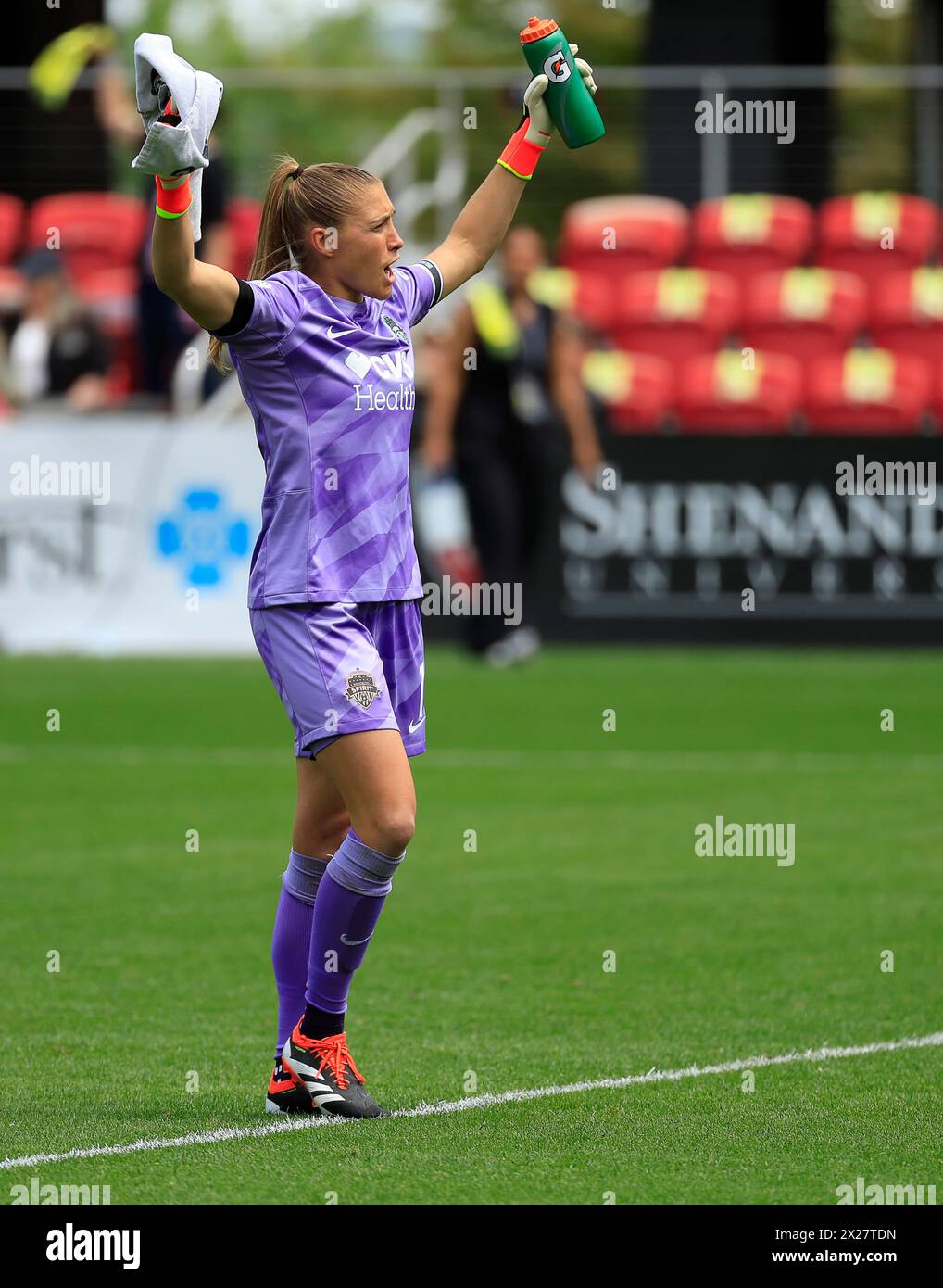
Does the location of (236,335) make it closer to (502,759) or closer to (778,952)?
(778,952)

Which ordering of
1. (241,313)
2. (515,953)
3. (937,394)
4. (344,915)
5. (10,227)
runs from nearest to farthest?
(241,313) → (344,915) → (515,953) → (937,394) → (10,227)

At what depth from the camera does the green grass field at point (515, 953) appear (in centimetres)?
470

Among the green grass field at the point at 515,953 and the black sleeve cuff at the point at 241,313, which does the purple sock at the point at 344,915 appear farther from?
the black sleeve cuff at the point at 241,313

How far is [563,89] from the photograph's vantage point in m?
5.53

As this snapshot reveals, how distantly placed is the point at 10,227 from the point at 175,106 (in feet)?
54.1

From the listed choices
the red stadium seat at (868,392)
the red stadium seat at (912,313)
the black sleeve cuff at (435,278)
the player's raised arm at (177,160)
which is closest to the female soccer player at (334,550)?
the player's raised arm at (177,160)

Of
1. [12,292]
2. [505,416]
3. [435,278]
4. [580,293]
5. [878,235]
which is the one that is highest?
[878,235]

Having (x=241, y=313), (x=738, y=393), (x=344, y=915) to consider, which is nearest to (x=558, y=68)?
(x=241, y=313)

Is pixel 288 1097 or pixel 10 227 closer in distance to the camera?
pixel 288 1097

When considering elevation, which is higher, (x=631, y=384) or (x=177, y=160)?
(x=631, y=384)

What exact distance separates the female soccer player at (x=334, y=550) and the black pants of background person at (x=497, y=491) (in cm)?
1026

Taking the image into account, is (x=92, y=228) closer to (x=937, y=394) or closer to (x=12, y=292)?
(x=12, y=292)

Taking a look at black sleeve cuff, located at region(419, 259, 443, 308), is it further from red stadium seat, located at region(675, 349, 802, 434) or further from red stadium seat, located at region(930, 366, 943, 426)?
red stadium seat, located at region(930, 366, 943, 426)
